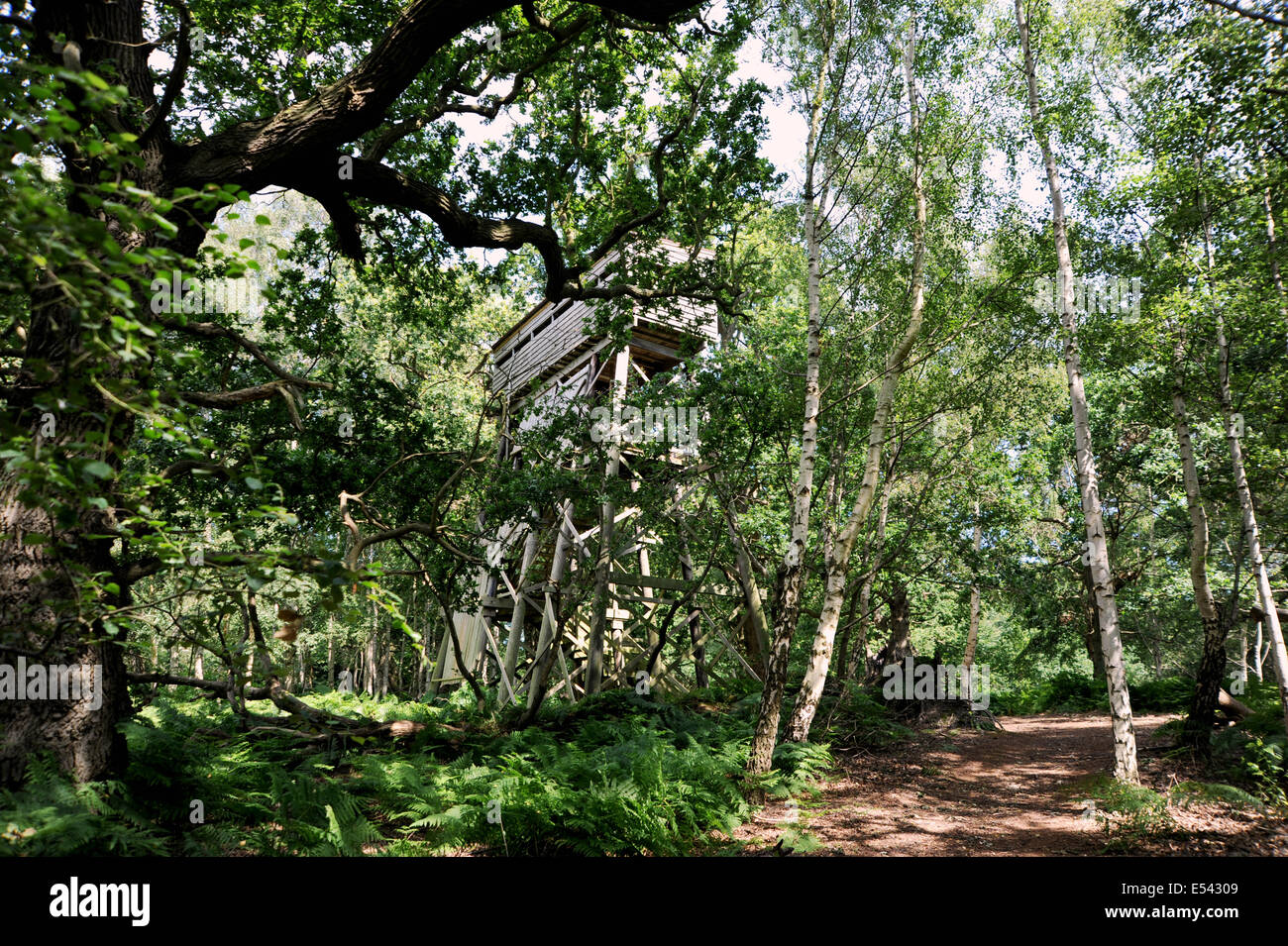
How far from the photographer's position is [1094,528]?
9.58 metres

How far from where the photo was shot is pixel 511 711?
39.4 ft

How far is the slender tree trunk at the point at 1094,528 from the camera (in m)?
8.96

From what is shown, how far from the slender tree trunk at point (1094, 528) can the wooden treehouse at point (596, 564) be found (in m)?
5.07

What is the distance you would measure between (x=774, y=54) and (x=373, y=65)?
8.05m

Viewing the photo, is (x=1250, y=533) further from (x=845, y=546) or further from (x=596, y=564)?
(x=596, y=564)

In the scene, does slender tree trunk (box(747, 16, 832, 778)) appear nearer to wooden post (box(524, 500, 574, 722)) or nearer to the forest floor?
the forest floor

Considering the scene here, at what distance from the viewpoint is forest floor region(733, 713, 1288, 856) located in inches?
272

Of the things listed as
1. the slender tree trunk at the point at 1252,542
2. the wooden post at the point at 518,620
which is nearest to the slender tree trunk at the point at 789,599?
the slender tree trunk at the point at 1252,542

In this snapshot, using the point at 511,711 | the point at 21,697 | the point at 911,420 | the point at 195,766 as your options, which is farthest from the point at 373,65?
the point at 911,420

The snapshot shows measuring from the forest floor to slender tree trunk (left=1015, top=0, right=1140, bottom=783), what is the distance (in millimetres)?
744

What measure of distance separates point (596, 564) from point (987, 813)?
617cm

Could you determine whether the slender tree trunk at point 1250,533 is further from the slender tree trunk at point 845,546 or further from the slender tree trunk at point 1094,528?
the slender tree trunk at point 845,546

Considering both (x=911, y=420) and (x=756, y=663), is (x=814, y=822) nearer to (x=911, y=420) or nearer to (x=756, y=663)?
(x=756, y=663)

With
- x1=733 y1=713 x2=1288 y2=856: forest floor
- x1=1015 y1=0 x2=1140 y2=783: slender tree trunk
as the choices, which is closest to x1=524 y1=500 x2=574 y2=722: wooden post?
x1=733 y1=713 x2=1288 y2=856: forest floor
